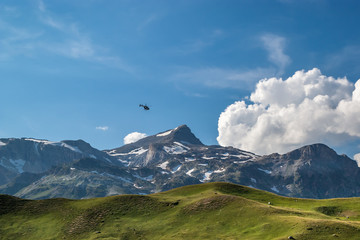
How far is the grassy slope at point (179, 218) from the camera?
2037 inches

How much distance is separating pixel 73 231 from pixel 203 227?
2285 cm

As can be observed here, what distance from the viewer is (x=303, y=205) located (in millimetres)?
76250

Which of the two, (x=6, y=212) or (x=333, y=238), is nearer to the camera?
(x=333, y=238)

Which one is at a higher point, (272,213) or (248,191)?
(248,191)

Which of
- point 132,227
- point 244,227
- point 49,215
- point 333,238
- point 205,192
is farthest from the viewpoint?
point 205,192

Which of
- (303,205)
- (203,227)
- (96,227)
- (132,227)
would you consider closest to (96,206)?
(96,227)

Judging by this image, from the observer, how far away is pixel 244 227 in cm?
5647

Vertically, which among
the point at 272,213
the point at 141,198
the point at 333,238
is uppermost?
the point at 141,198

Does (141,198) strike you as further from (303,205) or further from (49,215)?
(303,205)

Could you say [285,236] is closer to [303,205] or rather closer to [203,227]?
[203,227]

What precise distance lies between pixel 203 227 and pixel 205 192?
80.6 feet

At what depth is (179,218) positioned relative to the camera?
6444 cm

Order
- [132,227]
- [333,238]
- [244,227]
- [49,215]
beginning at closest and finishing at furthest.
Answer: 1. [333,238]
2. [244,227]
3. [132,227]
4. [49,215]

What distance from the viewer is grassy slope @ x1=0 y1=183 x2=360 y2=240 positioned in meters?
51.8
